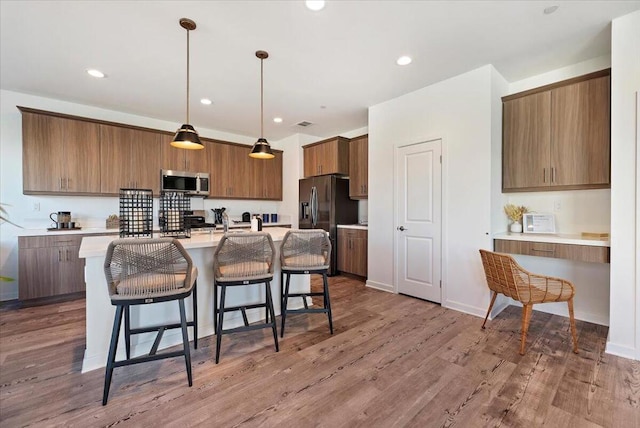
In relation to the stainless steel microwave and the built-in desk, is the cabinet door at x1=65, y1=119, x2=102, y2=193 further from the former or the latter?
the built-in desk

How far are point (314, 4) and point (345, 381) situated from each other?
2.75 meters

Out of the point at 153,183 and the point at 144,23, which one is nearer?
the point at 144,23

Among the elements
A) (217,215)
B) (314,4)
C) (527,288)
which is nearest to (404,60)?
(314,4)

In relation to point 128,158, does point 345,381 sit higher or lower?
lower

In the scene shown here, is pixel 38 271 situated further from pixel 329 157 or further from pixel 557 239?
pixel 557 239

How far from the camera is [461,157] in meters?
3.23

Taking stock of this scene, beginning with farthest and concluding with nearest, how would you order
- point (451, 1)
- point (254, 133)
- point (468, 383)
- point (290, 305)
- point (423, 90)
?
point (254, 133) < point (423, 90) < point (290, 305) < point (451, 1) < point (468, 383)

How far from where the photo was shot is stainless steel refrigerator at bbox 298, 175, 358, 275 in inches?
192

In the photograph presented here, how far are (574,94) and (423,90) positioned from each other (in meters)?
1.50

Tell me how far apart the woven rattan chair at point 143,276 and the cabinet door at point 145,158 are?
3.06 meters

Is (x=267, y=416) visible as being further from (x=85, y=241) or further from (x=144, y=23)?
(x=144, y=23)

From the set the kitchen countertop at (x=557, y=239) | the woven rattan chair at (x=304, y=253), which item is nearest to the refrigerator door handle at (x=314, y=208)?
the woven rattan chair at (x=304, y=253)

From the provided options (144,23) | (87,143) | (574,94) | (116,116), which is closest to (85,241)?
(144,23)

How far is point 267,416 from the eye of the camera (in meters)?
1.61
